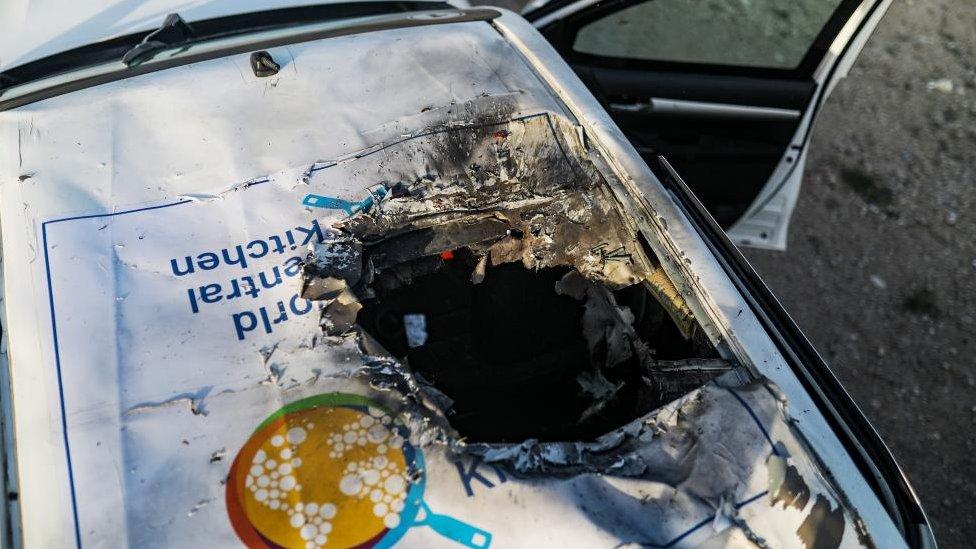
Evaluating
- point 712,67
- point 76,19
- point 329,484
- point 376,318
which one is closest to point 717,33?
point 712,67

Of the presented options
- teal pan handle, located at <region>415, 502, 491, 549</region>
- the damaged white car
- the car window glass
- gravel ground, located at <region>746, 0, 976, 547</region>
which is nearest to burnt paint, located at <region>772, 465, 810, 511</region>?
the damaged white car

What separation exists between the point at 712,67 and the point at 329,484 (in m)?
2.37

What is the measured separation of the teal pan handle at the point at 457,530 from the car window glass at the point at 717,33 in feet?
7.06

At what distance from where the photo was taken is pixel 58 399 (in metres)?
1.28

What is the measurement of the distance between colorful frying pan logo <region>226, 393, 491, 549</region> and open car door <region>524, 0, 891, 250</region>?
184 centimetres

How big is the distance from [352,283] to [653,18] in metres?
1.90

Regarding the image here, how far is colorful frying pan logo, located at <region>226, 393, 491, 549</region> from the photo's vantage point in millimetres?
1200

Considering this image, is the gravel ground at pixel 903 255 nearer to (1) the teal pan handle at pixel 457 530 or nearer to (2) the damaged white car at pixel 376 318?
Answer: (2) the damaged white car at pixel 376 318

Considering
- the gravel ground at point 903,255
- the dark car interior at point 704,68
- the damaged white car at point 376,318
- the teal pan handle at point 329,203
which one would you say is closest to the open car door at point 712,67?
the dark car interior at point 704,68

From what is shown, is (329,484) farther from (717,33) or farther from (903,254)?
(903,254)

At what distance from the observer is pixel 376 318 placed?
1836 millimetres

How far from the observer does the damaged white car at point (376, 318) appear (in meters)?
1.24

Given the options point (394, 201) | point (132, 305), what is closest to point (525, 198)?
point (394, 201)

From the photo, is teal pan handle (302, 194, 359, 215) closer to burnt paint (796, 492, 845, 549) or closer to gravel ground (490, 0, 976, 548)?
burnt paint (796, 492, 845, 549)
